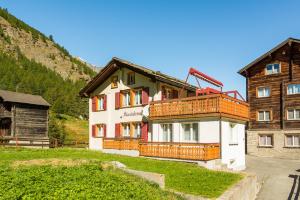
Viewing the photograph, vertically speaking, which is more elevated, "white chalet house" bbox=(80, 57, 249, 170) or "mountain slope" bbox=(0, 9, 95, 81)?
"mountain slope" bbox=(0, 9, 95, 81)

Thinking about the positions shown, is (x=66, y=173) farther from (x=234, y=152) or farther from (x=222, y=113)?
(x=234, y=152)

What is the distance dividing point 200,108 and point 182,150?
3.03 m

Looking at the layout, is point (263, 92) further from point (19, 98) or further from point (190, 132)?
point (19, 98)

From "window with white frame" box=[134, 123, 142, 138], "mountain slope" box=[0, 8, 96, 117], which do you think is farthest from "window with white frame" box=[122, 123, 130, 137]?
"mountain slope" box=[0, 8, 96, 117]

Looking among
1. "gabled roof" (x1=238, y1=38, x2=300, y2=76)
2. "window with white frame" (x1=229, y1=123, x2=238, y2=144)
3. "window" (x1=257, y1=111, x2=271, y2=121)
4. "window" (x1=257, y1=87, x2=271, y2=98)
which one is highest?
"gabled roof" (x1=238, y1=38, x2=300, y2=76)

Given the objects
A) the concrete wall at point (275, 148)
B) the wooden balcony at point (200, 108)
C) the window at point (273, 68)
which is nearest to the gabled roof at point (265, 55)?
the window at point (273, 68)

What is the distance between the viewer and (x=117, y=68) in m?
29.5

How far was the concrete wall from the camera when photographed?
107 feet

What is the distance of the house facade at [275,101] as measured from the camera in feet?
109

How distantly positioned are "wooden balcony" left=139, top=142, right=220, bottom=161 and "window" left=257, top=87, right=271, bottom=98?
17291 millimetres

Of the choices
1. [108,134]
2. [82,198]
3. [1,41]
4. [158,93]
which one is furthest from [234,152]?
[1,41]

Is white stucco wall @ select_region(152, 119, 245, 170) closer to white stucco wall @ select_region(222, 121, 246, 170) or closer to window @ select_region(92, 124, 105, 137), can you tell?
white stucco wall @ select_region(222, 121, 246, 170)

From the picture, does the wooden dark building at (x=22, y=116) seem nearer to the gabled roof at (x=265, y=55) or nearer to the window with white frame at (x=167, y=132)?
the window with white frame at (x=167, y=132)

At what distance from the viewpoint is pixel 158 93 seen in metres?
25.8
